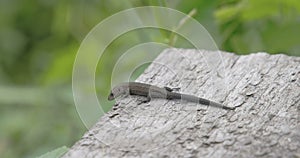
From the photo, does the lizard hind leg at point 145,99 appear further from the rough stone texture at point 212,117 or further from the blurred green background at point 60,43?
the blurred green background at point 60,43

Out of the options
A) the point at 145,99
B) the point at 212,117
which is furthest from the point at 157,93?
the point at 212,117

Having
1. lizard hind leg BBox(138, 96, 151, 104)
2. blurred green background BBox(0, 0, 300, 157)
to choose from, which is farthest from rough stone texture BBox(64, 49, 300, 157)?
blurred green background BBox(0, 0, 300, 157)

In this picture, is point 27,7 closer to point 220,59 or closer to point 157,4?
point 157,4

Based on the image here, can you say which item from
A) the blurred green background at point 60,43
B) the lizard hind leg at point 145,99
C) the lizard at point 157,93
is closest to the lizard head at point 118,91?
the lizard at point 157,93

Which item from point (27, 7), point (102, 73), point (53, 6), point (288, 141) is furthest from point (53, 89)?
point (288, 141)

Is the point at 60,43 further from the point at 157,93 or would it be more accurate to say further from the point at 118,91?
the point at 157,93

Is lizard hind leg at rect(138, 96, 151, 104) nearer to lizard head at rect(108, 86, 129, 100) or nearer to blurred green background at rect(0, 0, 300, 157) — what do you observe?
lizard head at rect(108, 86, 129, 100)
